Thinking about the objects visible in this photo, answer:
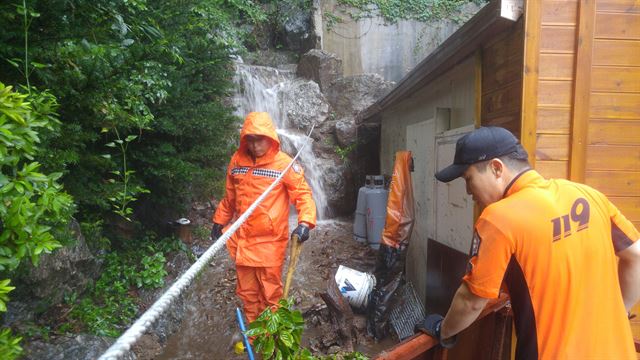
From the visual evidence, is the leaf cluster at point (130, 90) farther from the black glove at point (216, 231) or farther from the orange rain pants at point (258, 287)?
the orange rain pants at point (258, 287)

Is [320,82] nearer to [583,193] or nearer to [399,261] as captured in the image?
[399,261]

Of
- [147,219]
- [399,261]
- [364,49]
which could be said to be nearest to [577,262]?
[399,261]

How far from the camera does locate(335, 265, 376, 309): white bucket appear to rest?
4727 mm

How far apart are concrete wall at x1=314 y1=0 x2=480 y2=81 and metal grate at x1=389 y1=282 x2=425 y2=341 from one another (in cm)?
870

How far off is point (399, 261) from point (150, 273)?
3437mm

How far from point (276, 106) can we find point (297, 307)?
694 cm

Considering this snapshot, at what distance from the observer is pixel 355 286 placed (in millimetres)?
4793

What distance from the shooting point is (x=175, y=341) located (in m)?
4.62

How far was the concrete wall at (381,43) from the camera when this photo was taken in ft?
39.7

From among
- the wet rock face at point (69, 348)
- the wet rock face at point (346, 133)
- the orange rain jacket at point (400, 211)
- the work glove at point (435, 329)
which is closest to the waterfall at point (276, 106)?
the wet rock face at point (346, 133)

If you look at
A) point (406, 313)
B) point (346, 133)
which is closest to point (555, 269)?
point (406, 313)

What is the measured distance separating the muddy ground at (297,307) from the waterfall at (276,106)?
6.35 ft

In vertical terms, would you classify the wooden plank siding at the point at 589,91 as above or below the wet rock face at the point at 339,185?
above

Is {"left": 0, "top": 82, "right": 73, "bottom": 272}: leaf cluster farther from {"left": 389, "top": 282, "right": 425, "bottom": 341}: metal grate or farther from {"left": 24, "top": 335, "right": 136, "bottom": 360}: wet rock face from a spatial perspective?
{"left": 389, "top": 282, "right": 425, "bottom": 341}: metal grate
